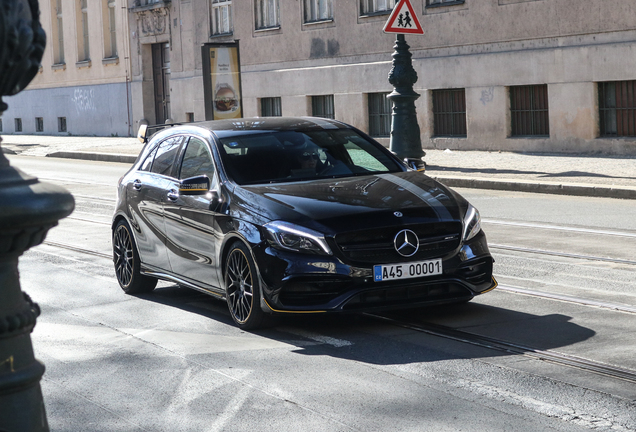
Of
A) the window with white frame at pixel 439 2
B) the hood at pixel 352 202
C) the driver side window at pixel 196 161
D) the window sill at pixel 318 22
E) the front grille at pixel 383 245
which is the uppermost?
the window sill at pixel 318 22

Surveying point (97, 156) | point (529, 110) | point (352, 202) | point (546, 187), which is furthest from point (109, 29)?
point (352, 202)

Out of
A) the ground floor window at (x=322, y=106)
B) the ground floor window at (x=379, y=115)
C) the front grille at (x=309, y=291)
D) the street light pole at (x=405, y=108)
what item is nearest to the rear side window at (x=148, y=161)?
the front grille at (x=309, y=291)

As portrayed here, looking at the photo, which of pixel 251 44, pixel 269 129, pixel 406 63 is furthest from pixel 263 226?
pixel 251 44

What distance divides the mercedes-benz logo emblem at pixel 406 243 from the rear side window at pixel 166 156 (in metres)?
2.52

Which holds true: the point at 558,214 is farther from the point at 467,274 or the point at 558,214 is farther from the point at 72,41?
the point at 72,41

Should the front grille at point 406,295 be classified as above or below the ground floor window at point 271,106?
below

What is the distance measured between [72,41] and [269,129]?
3553cm

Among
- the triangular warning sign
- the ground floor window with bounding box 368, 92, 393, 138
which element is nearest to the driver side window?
the triangular warning sign

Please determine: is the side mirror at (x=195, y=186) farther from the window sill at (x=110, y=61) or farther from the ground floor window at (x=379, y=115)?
the window sill at (x=110, y=61)

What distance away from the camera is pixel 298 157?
7.99 meters

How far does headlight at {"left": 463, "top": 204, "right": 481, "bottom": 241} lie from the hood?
6 cm

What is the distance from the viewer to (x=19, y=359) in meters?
2.37

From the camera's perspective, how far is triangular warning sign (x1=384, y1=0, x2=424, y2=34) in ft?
58.4

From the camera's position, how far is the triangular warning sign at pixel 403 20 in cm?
1781
